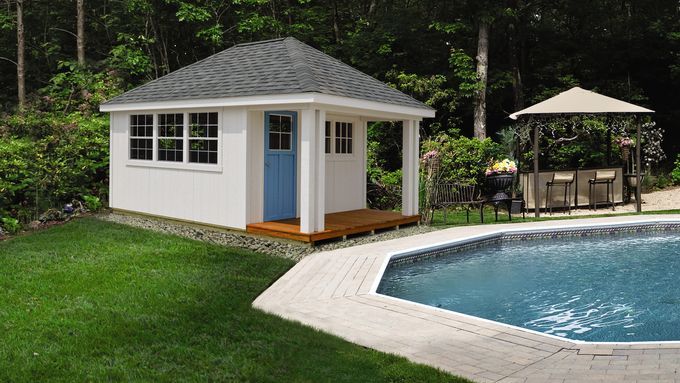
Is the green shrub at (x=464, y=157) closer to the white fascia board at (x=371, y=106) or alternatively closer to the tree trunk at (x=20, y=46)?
the white fascia board at (x=371, y=106)

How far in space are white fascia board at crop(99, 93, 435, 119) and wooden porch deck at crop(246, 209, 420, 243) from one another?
1894 millimetres

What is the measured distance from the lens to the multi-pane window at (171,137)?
11.1 meters

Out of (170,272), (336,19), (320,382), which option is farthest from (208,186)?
(336,19)

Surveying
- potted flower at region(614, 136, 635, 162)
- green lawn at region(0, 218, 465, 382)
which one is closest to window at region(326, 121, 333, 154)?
green lawn at region(0, 218, 465, 382)

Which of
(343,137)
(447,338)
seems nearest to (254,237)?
(343,137)

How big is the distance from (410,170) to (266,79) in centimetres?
343

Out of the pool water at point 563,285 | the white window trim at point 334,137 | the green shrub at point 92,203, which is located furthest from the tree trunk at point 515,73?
the green shrub at point 92,203

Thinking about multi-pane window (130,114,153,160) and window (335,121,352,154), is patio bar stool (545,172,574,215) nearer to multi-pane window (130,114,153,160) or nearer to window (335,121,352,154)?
window (335,121,352,154)

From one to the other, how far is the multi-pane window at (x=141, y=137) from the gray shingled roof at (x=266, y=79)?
380 mm

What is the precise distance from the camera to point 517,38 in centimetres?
2198

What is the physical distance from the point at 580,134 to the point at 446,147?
5383 millimetres

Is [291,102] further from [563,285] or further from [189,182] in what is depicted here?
[563,285]

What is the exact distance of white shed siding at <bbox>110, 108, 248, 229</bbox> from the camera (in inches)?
394

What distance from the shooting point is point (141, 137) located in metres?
11.9
